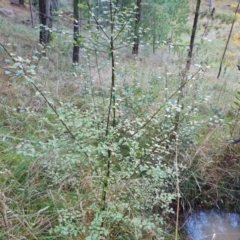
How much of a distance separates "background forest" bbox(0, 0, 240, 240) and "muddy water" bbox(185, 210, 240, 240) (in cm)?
9

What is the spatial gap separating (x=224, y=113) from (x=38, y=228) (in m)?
3.15

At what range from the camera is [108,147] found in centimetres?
154

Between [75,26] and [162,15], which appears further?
[162,15]

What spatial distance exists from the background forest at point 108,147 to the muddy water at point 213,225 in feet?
0.29

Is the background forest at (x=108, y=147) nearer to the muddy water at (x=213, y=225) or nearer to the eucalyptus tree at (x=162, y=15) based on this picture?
the muddy water at (x=213, y=225)

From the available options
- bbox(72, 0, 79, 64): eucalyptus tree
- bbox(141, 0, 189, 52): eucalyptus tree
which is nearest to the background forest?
bbox(72, 0, 79, 64): eucalyptus tree

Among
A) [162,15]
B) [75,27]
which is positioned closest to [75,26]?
[75,27]

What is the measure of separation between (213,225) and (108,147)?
2008 millimetres

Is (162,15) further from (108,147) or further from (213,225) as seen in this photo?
(108,147)

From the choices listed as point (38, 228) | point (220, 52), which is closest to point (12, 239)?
Answer: point (38, 228)

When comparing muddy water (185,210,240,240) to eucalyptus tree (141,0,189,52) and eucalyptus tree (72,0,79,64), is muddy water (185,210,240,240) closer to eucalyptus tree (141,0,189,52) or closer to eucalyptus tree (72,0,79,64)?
eucalyptus tree (72,0,79,64)

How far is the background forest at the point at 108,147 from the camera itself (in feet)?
5.36

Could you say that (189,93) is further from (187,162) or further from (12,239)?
(12,239)

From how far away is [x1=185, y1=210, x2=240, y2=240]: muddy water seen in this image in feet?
9.26
